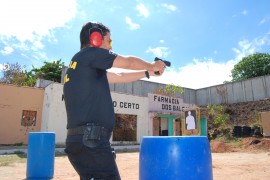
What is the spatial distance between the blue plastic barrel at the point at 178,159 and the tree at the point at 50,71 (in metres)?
29.1

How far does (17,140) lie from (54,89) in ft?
13.0

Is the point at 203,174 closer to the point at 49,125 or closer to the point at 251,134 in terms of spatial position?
the point at 49,125

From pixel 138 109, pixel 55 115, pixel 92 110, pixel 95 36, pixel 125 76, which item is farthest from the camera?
pixel 138 109

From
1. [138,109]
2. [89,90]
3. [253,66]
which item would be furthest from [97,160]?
[253,66]

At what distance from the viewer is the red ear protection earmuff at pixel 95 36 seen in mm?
2172

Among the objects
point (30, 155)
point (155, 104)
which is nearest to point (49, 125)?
point (155, 104)

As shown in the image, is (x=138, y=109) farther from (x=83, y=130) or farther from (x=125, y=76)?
(x=83, y=130)

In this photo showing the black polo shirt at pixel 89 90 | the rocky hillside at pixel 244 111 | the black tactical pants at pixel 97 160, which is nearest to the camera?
the black tactical pants at pixel 97 160

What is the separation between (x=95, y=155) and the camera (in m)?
1.82

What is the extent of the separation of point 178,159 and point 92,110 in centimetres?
84

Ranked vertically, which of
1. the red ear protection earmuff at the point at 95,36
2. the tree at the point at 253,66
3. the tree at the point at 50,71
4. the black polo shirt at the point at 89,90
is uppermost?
the tree at the point at 253,66

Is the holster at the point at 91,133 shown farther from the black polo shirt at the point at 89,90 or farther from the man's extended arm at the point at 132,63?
the man's extended arm at the point at 132,63

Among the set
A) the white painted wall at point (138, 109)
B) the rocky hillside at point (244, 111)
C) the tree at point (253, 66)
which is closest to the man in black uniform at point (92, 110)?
Answer: the white painted wall at point (138, 109)

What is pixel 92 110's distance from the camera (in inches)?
75.9
